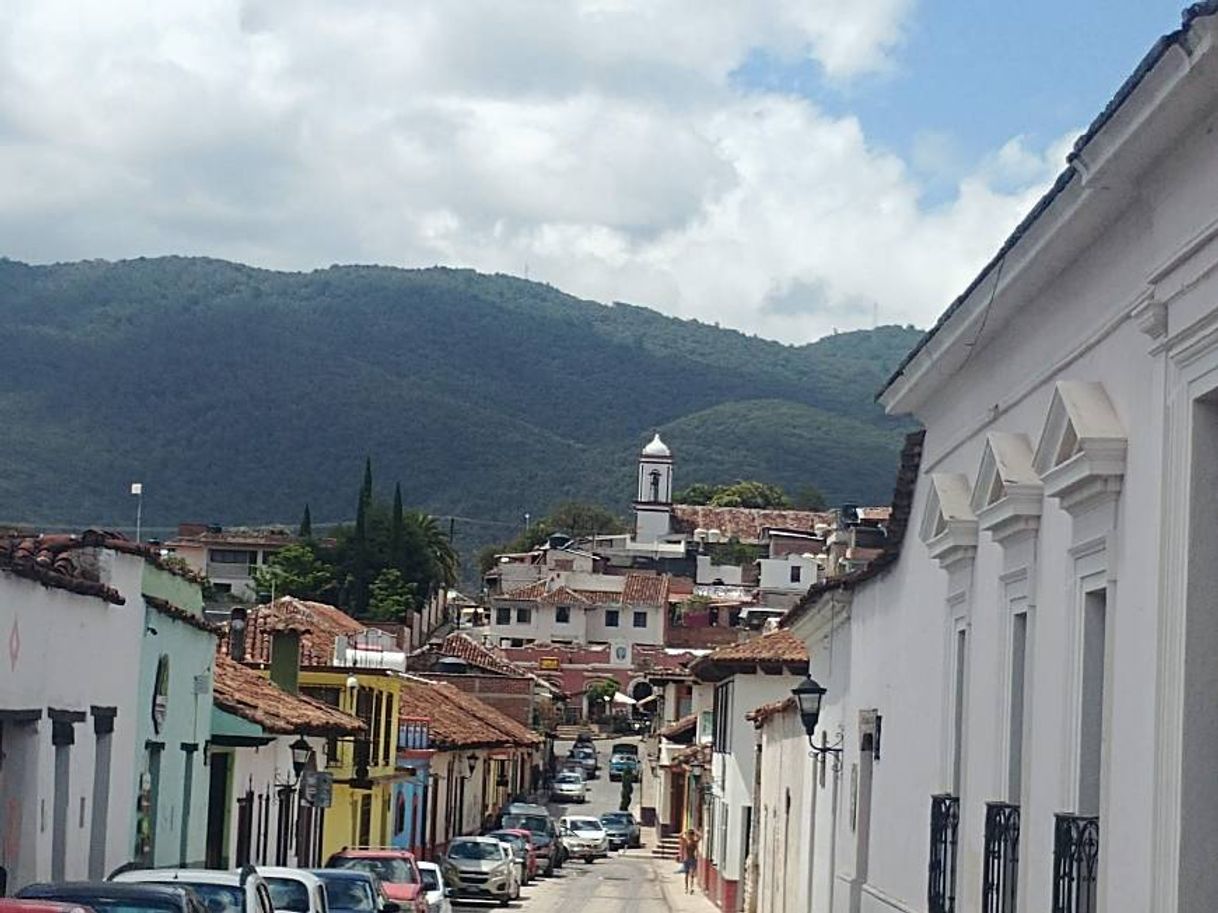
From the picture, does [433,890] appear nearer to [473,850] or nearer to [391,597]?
[473,850]

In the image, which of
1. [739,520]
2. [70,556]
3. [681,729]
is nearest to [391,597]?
[681,729]

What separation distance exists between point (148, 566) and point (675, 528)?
468 ft

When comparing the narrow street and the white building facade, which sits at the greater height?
the white building facade

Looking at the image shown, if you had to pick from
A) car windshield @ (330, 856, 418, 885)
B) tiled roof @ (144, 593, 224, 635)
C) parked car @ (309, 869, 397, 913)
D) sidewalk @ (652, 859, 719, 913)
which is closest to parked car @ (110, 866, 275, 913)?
tiled roof @ (144, 593, 224, 635)

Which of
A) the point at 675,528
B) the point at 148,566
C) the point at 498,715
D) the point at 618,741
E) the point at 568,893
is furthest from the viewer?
the point at 675,528

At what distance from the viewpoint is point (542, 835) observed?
5931 centimetres

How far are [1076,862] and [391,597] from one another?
104 meters

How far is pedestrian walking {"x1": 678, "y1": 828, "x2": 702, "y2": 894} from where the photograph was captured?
181ft

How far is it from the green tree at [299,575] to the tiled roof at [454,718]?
3811 cm

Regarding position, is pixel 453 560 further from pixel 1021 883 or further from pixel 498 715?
pixel 1021 883

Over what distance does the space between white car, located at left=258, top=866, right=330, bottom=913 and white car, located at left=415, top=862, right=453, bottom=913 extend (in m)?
9.15

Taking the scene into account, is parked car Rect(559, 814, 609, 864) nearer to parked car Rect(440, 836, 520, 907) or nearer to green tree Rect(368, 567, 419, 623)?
parked car Rect(440, 836, 520, 907)

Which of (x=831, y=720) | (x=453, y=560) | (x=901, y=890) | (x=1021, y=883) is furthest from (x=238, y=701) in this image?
(x=453, y=560)

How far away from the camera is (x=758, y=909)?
37.7 metres
